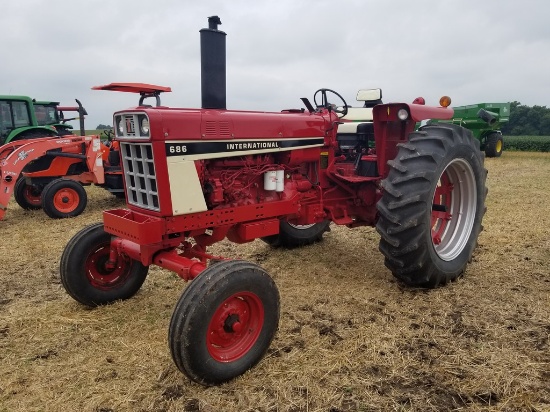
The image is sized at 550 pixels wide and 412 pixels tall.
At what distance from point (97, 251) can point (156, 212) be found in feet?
2.93

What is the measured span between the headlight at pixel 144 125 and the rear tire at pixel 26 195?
675cm

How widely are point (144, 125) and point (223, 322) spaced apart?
1356mm

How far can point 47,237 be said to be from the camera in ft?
20.6

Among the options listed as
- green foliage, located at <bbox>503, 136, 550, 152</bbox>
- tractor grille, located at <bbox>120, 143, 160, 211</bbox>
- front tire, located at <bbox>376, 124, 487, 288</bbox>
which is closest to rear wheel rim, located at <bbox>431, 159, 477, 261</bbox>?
front tire, located at <bbox>376, 124, 487, 288</bbox>

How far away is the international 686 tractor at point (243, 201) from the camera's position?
106 inches

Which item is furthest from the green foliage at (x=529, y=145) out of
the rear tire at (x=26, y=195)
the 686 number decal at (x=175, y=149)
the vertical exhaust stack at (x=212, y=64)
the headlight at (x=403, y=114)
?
the 686 number decal at (x=175, y=149)

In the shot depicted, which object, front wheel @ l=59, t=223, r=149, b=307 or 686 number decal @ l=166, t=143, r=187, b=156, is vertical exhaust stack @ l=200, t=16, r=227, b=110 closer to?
686 number decal @ l=166, t=143, r=187, b=156

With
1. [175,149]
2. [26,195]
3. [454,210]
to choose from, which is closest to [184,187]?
[175,149]

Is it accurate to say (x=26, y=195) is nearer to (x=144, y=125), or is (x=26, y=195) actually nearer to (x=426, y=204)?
(x=144, y=125)

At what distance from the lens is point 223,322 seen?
8.77 feet

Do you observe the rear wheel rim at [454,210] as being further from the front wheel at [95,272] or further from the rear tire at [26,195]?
the rear tire at [26,195]

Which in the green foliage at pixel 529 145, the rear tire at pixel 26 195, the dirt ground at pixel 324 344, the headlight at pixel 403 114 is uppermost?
the headlight at pixel 403 114

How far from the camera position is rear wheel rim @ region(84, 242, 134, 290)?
3.60m

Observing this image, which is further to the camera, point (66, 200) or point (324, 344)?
point (66, 200)
